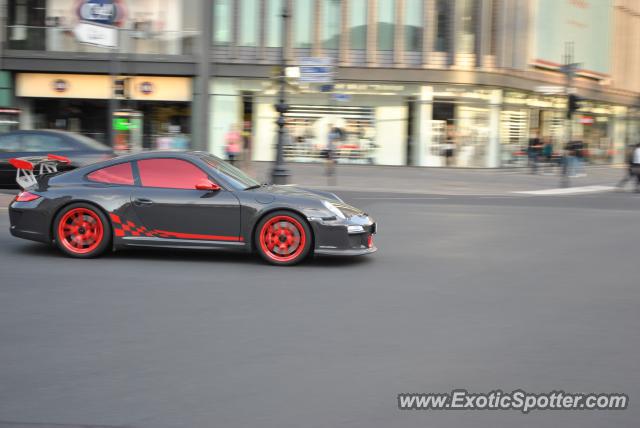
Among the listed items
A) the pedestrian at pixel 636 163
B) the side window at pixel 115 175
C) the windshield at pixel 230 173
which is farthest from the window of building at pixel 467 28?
the side window at pixel 115 175

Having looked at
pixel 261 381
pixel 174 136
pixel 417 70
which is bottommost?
pixel 261 381

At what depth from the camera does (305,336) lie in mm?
5832

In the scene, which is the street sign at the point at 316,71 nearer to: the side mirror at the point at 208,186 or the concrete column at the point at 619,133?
the side mirror at the point at 208,186

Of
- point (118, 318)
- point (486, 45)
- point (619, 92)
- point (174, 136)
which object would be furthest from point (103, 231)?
point (619, 92)

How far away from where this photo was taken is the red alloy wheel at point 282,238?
28.8ft

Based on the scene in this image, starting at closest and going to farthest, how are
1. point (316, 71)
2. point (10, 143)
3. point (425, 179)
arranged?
point (10, 143) < point (316, 71) < point (425, 179)

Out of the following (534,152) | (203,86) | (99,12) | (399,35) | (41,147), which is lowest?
(41,147)

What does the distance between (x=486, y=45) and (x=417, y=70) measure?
3425mm

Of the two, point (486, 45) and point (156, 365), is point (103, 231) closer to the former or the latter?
point (156, 365)

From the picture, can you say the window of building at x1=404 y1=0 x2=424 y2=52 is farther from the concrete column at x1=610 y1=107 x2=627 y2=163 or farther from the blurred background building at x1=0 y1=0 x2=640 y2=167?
the concrete column at x1=610 y1=107 x2=627 y2=163

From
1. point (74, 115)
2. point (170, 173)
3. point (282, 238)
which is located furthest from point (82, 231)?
point (74, 115)

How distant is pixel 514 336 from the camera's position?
6.01 metres

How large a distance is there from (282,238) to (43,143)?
953 centimetres

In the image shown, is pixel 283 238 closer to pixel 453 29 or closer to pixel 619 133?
pixel 453 29
